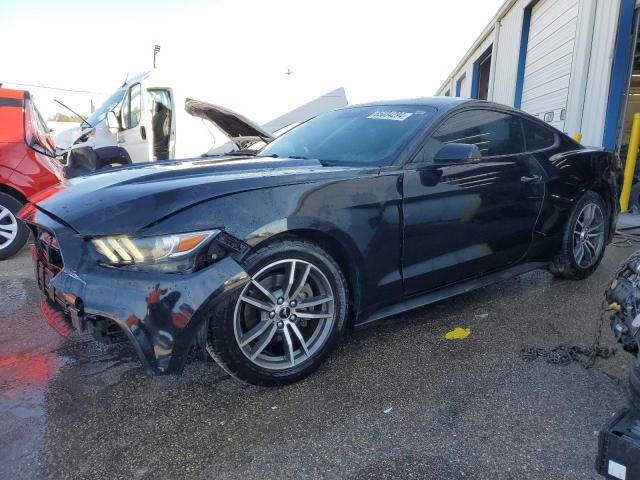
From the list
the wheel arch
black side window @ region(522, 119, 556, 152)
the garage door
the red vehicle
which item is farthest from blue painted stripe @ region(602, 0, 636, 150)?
the wheel arch

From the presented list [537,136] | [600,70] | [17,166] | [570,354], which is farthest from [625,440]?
[600,70]

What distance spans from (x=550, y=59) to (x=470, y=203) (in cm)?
804

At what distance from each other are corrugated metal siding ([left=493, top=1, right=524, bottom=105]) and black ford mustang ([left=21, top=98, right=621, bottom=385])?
8964 mm

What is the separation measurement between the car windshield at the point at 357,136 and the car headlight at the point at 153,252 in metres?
1.19

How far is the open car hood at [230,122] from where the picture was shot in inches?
320

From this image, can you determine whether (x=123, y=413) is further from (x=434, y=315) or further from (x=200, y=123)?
(x=200, y=123)

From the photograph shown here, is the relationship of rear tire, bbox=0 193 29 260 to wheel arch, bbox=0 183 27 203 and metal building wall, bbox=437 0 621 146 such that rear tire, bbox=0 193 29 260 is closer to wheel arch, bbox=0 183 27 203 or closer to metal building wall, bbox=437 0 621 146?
wheel arch, bbox=0 183 27 203

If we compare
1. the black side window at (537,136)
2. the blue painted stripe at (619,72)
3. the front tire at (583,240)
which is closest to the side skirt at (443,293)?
the front tire at (583,240)

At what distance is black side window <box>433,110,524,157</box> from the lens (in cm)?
303

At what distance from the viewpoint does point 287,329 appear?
91.8 inches

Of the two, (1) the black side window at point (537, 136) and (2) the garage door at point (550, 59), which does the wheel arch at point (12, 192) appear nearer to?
(1) the black side window at point (537, 136)

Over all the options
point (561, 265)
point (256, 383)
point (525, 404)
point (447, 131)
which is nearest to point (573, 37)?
point (561, 265)

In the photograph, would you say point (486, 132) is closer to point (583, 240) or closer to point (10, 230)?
point (583, 240)

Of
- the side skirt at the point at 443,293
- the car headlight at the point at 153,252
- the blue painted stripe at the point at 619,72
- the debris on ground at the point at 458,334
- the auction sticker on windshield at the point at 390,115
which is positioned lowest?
the debris on ground at the point at 458,334
